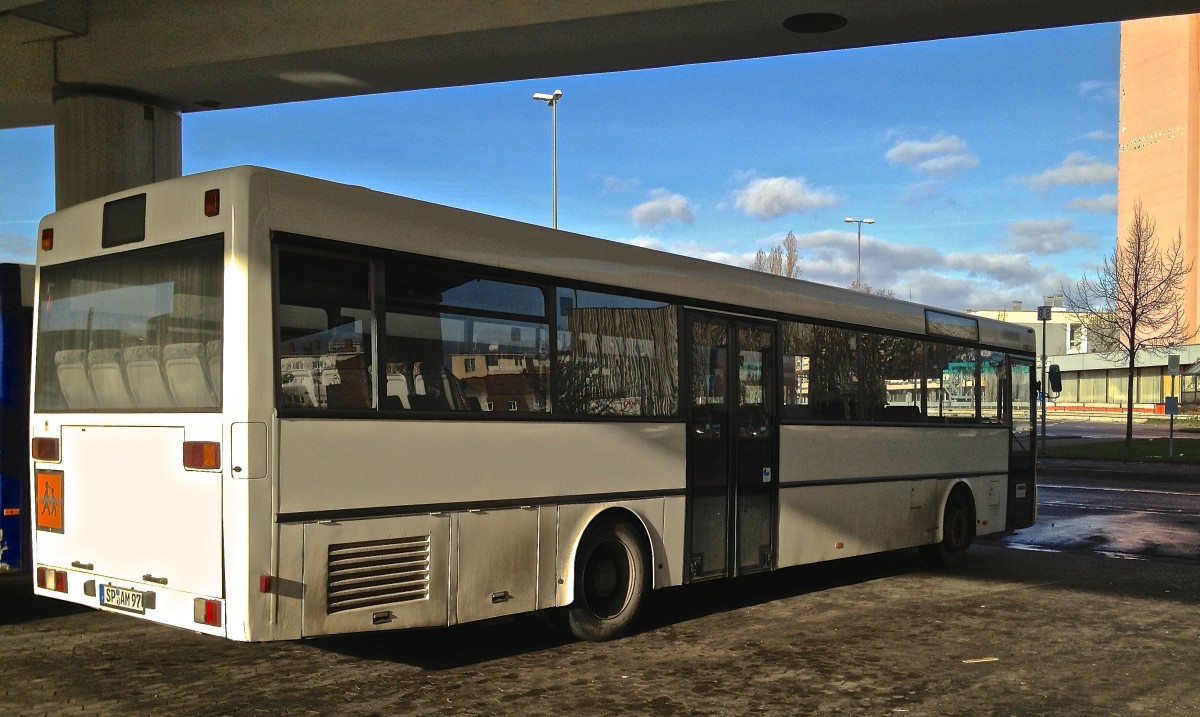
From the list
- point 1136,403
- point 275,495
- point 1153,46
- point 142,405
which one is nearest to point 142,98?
point 142,405

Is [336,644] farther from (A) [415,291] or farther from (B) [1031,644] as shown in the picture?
(B) [1031,644]

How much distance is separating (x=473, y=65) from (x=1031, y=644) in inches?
348

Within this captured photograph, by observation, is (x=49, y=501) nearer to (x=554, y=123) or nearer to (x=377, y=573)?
(x=377, y=573)

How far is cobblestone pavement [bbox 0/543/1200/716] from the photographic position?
6.52m

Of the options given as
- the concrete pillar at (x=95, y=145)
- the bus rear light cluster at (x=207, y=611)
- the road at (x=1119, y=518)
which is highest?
the concrete pillar at (x=95, y=145)

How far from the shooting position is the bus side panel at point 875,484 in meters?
10.3

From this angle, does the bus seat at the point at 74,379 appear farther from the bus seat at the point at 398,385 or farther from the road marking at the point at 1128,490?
the road marking at the point at 1128,490

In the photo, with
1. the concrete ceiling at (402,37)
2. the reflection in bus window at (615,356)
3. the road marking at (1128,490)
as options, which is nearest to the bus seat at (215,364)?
the reflection in bus window at (615,356)

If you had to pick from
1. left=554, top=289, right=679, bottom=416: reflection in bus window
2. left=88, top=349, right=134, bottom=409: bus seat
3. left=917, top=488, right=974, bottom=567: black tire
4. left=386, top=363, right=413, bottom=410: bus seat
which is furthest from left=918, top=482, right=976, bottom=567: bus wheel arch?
left=88, top=349, right=134, bottom=409: bus seat

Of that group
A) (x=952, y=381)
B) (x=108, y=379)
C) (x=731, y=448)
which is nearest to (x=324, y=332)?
(x=108, y=379)

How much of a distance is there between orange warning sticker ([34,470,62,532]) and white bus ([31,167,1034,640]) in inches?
1.0

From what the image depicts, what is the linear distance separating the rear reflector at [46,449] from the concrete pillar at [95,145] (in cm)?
761

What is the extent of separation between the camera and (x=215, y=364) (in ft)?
20.1

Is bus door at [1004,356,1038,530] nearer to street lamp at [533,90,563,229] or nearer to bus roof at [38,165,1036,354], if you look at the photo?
bus roof at [38,165,1036,354]
